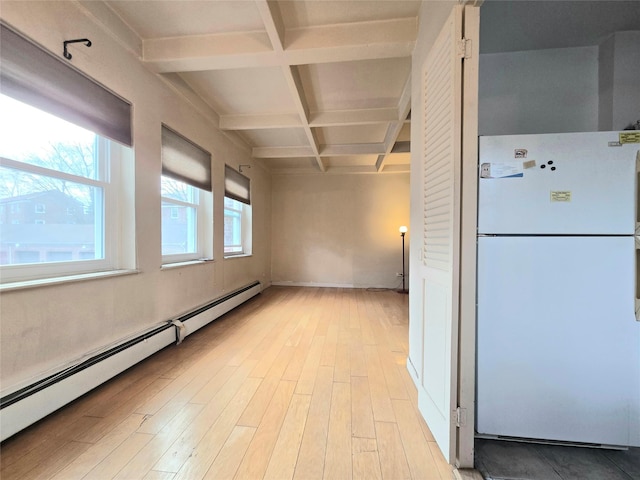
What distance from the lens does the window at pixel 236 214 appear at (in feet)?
13.2

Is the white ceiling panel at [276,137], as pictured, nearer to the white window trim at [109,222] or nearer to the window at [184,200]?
the window at [184,200]

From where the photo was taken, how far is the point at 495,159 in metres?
1.39

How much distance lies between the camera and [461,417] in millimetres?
1232

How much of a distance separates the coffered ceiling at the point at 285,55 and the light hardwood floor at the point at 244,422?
8.59 ft

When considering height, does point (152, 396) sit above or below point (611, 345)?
below

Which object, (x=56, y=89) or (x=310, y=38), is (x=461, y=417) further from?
(x=56, y=89)

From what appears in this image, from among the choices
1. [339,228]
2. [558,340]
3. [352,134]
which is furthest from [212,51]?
[339,228]

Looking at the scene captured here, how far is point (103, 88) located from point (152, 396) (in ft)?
7.34

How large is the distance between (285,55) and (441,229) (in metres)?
1.88

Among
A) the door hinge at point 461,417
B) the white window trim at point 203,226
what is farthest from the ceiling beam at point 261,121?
the door hinge at point 461,417

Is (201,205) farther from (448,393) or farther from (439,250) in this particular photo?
(448,393)

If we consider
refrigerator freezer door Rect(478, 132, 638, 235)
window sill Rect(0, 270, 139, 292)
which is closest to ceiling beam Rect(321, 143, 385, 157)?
refrigerator freezer door Rect(478, 132, 638, 235)

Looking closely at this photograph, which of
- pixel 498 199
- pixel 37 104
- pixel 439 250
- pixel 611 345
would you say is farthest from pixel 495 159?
pixel 37 104

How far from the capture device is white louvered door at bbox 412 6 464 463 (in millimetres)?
1244
